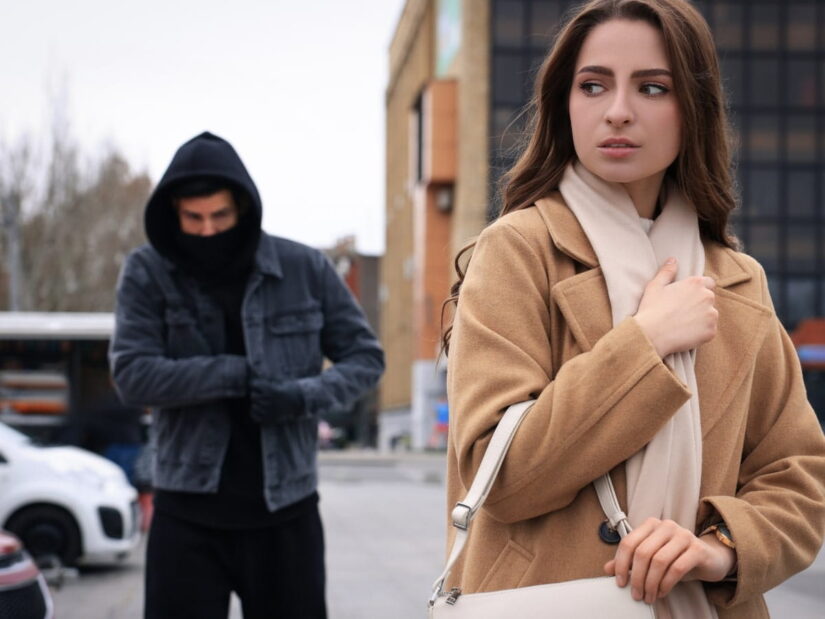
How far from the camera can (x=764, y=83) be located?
45.6 metres

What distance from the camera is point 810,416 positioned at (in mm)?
2197

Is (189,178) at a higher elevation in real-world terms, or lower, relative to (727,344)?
higher

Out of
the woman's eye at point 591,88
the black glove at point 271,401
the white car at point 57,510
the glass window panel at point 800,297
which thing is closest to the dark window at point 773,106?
the glass window panel at point 800,297

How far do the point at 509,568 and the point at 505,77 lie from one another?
43603 mm

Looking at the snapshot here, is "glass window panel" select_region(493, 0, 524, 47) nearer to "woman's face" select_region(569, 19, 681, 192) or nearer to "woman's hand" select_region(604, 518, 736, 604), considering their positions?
"woman's face" select_region(569, 19, 681, 192)

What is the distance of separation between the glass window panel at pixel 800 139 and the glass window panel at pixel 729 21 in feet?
10.7

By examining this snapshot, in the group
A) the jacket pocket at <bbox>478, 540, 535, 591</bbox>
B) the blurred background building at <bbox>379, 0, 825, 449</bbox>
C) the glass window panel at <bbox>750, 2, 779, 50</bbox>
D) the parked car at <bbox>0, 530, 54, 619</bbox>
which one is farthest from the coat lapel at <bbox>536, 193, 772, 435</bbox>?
the glass window panel at <bbox>750, 2, 779, 50</bbox>

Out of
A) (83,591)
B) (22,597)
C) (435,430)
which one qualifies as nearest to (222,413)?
(22,597)

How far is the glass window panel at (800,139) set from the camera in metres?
45.2

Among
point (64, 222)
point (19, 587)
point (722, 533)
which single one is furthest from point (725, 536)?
point (64, 222)

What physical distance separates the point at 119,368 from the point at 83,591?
636 cm

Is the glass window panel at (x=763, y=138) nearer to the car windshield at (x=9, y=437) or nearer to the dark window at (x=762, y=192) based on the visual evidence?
the dark window at (x=762, y=192)

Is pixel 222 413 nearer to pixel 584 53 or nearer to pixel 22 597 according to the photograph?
pixel 22 597

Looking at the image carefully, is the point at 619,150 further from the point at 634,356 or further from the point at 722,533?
the point at 722,533
